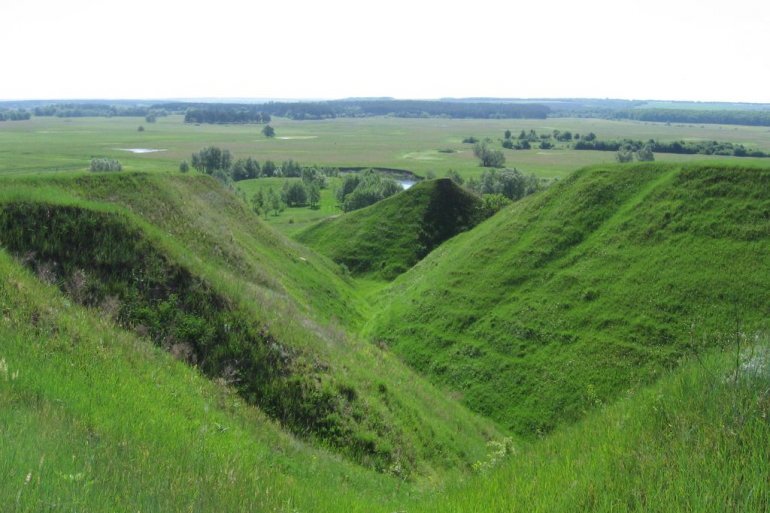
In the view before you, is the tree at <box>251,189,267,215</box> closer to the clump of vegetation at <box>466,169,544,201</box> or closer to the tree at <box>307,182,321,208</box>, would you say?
the tree at <box>307,182,321,208</box>

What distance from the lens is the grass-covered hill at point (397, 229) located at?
75875 mm

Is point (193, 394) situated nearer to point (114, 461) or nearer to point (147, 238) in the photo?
point (114, 461)

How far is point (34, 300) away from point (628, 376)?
1324 inches

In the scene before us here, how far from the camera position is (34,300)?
55.7ft

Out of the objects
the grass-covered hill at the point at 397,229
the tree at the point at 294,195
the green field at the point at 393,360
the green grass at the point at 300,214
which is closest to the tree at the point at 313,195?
the tree at the point at 294,195

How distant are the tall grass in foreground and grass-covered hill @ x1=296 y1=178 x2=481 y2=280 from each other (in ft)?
202

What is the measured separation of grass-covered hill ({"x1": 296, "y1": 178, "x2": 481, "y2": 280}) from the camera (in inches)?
2987

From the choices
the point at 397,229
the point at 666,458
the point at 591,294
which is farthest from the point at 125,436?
the point at 397,229

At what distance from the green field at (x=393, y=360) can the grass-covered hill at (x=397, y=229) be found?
13.2 m

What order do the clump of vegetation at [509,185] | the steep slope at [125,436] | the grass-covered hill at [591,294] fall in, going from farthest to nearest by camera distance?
the clump of vegetation at [509,185] < the grass-covered hill at [591,294] < the steep slope at [125,436]

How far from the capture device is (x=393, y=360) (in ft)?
119

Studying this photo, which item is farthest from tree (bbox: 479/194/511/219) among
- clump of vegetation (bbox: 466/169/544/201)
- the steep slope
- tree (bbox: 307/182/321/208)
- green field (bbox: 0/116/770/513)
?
tree (bbox: 307/182/321/208)

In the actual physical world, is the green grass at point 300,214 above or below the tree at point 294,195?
below

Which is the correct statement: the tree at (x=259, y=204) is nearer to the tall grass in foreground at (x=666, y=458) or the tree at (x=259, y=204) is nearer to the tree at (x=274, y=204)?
the tree at (x=274, y=204)
